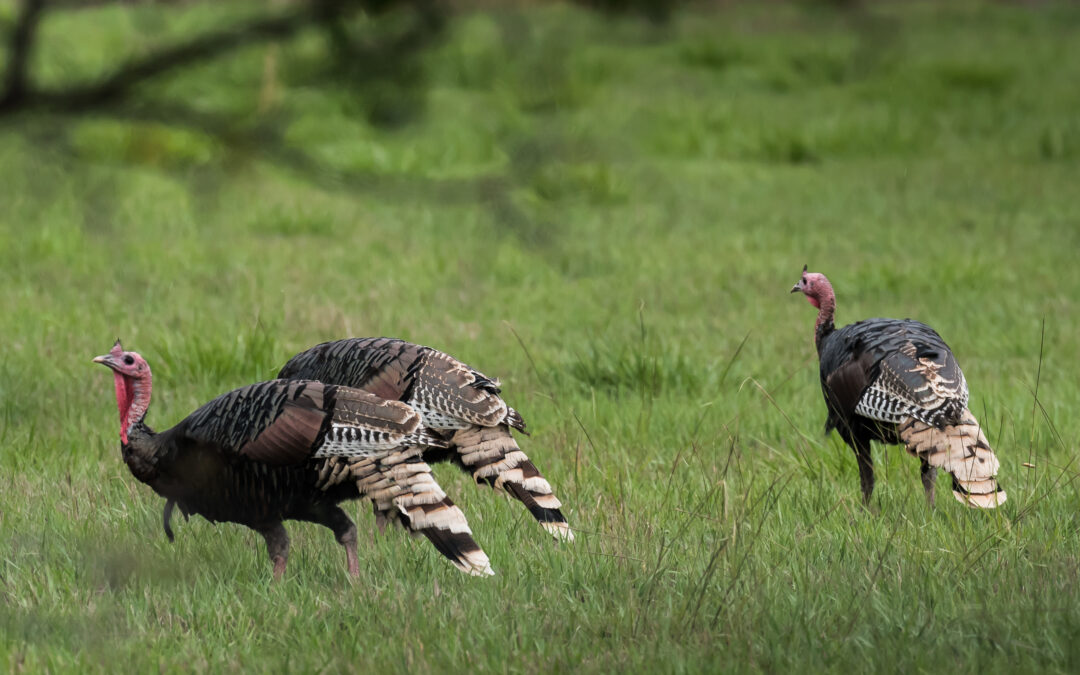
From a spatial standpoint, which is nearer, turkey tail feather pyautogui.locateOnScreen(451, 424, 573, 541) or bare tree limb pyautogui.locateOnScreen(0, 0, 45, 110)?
bare tree limb pyautogui.locateOnScreen(0, 0, 45, 110)

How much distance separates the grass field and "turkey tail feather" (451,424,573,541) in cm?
13

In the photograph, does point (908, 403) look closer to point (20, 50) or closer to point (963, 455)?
point (963, 455)

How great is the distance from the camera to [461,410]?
426cm

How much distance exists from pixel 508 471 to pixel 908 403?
1.45 metres

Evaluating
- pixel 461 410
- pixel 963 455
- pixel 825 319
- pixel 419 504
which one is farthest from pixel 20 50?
pixel 825 319

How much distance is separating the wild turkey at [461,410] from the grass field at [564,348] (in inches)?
7.2

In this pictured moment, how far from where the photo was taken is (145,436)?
4.32m

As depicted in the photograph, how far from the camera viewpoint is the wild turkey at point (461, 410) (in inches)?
164

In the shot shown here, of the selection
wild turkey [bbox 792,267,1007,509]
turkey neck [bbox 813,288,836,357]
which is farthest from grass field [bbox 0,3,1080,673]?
turkey neck [bbox 813,288,836,357]

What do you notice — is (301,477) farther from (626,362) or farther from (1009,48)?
(1009,48)

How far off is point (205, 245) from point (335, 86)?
742 centimetres

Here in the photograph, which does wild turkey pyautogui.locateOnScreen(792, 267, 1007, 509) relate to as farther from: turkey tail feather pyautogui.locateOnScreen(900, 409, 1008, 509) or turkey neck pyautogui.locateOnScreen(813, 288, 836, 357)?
turkey neck pyautogui.locateOnScreen(813, 288, 836, 357)

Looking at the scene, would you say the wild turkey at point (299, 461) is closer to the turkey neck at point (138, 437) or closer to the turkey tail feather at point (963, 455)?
the turkey neck at point (138, 437)

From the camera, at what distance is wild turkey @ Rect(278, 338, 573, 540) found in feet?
13.7
